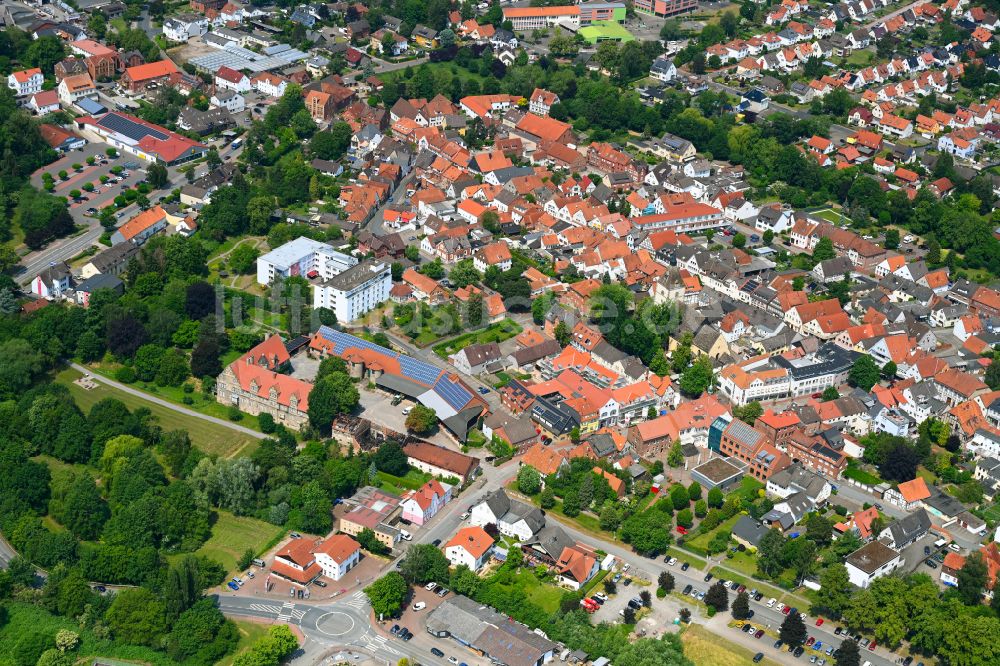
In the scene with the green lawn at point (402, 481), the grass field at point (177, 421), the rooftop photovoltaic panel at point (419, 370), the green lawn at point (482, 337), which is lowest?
the grass field at point (177, 421)

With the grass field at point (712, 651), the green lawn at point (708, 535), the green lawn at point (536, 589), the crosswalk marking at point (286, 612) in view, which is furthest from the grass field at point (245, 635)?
the green lawn at point (708, 535)

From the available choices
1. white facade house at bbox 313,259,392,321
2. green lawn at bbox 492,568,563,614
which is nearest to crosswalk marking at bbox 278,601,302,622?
green lawn at bbox 492,568,563,614

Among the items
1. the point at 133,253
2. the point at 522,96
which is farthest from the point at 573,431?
the point at 522,96

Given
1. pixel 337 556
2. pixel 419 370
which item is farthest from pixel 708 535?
pixel 419 370

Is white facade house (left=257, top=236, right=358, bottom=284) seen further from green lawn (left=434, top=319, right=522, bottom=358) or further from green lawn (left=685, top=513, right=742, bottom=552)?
green lawn (left=685, top=513, right=742, bottom=552)

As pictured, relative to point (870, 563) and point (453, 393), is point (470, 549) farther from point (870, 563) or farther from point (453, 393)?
point (870, 563)

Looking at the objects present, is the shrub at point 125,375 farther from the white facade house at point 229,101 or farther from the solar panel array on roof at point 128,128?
the white facade house at point 229,101

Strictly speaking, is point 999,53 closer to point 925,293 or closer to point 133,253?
point 925,293
